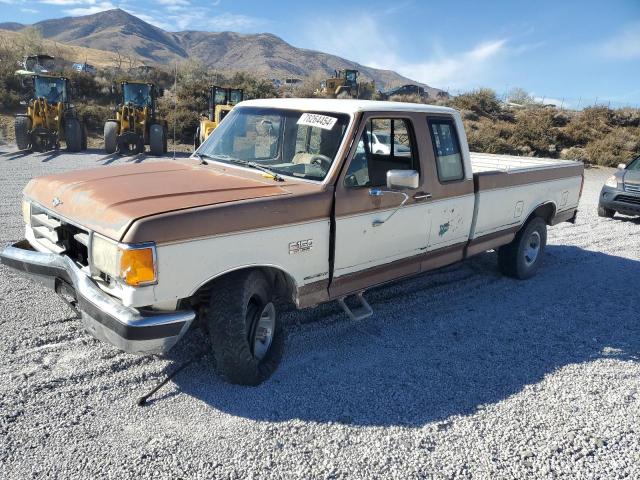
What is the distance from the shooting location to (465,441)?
327 cm

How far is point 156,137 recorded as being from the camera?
53.2 ft

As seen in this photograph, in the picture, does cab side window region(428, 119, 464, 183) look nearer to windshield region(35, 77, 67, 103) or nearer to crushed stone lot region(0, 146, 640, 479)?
crushed stone lot region(0, 146, 640, 479)

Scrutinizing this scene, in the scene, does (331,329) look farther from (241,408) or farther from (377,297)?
(241,408)

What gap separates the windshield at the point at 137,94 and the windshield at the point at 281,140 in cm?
1326

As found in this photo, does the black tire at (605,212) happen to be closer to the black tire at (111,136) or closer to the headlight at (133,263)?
the headlight at (133,263)

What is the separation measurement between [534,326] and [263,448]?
10.7ft

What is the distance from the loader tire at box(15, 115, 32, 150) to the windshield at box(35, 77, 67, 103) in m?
1.08

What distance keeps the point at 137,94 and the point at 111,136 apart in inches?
71.1

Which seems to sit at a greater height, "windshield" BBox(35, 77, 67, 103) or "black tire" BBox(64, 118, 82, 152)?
"windshield" BBox(35, 77, 67, 103)

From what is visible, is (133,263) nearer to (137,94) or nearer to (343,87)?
(137,94)

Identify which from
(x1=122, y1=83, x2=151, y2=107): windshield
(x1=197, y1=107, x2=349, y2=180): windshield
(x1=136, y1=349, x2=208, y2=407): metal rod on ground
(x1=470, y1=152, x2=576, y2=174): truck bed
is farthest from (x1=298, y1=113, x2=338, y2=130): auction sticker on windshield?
(x1=122, y1=83, x2=151, y2=107): windshield

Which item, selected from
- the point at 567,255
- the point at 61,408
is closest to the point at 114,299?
the point at 61,408

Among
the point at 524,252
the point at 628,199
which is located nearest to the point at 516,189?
the point at 524,252

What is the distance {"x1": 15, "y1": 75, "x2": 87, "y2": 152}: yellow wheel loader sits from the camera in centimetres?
1562
